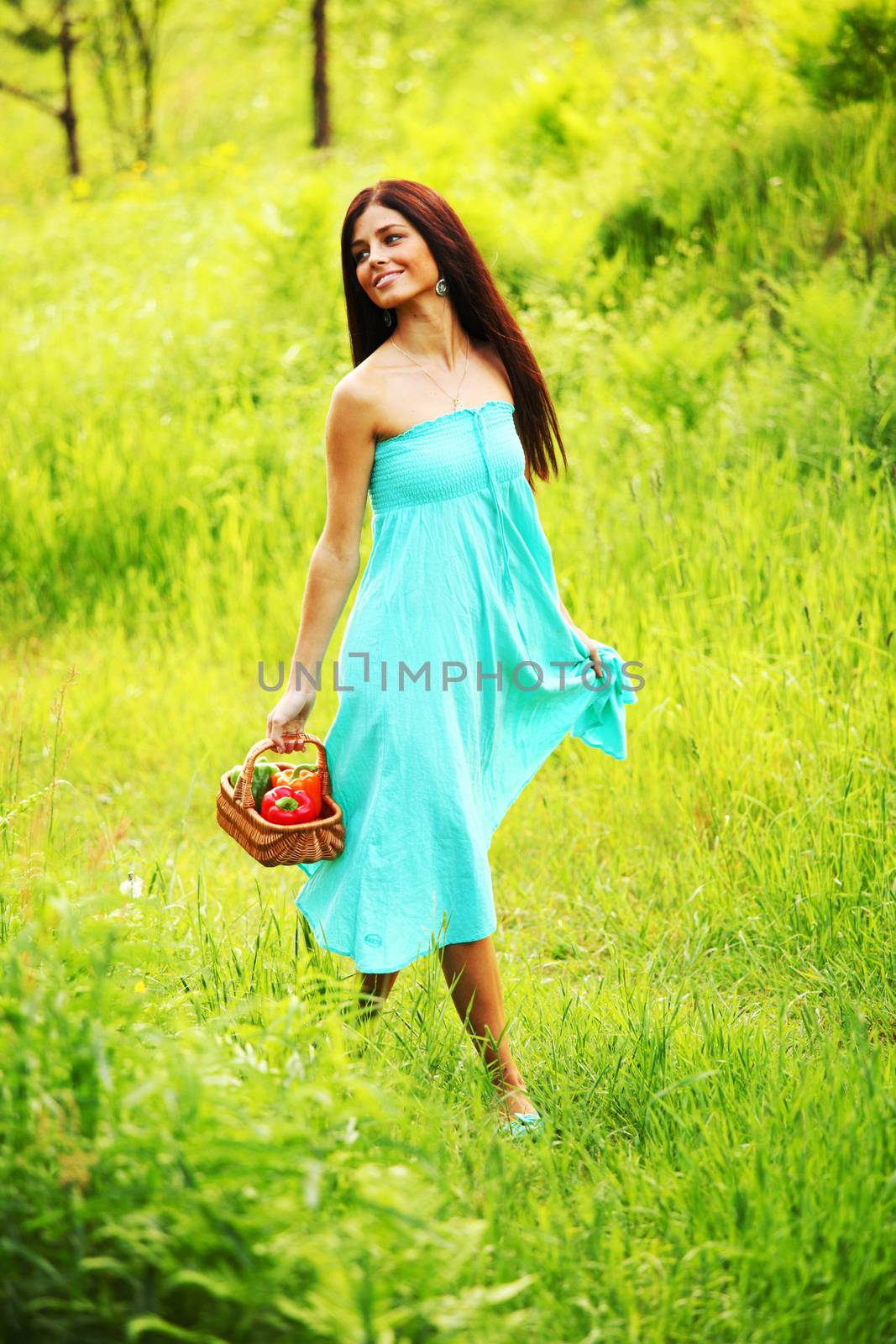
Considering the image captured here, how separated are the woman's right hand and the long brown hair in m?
0.82

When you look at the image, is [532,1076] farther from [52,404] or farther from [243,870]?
[52,404]

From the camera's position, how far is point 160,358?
7.52m

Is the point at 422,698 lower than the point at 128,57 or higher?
lower

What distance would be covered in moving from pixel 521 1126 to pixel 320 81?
13.2m

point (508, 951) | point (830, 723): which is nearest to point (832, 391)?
point (830, 723)

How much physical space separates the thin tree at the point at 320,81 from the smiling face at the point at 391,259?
38.8 ft

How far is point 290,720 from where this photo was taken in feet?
9.11

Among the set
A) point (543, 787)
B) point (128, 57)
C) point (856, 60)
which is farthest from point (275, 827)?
point (128, 57)

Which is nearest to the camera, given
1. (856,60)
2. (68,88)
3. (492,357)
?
(492,357)

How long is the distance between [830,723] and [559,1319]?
2.39 metres

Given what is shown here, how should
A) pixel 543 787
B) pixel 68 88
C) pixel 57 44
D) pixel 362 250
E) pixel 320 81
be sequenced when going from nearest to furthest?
pixel 362 250
pixel 543 787
pixel 320 81
pixel 57 44
pixel 68 88

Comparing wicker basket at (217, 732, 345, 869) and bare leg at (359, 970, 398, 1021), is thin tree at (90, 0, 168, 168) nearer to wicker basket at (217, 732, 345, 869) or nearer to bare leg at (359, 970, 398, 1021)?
wicker basket at (217, 732, 345, 869)

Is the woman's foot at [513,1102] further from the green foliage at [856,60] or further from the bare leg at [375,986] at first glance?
the green foliage at [856,60]

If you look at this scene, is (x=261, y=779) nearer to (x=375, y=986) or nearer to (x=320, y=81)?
(x=375, y=986)
